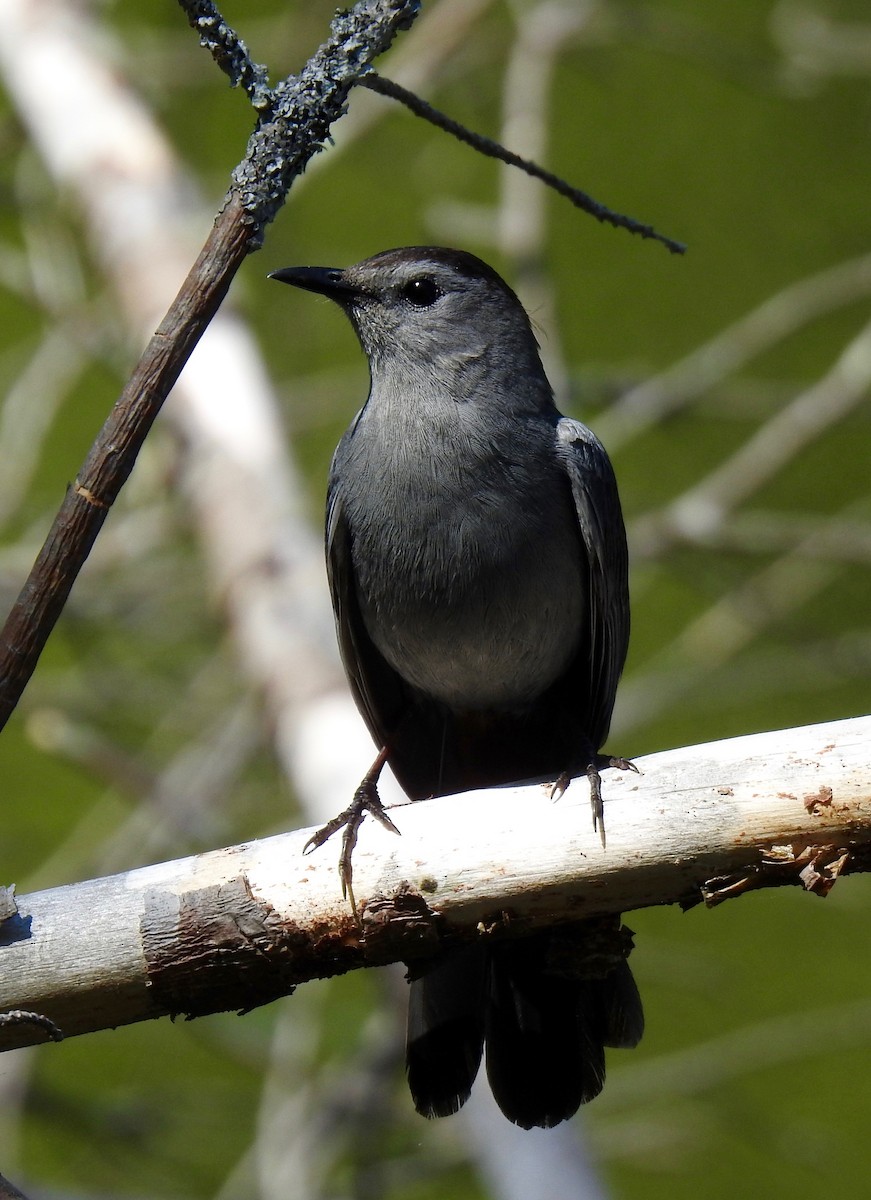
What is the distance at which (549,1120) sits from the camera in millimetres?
2332

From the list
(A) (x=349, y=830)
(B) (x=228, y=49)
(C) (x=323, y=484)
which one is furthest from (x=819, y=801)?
(C) (x=323, y=484)

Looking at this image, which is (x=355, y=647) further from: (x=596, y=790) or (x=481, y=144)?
(x=481, y=144)

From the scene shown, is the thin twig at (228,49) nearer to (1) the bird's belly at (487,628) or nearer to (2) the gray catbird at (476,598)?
(2) the gray catbird at (476,598)

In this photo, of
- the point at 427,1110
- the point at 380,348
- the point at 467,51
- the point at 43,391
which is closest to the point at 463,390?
the point at 380,348

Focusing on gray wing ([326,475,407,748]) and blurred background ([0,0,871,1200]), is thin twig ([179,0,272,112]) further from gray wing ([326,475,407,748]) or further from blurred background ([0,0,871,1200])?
blurred background ([0,0,871,1200])

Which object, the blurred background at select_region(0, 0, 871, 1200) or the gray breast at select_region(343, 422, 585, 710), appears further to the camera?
the blurred background at select_region(0, 0, 871, 1200)

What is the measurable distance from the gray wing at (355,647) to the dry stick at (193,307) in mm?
1177

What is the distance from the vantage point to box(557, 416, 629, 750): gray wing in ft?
8.73

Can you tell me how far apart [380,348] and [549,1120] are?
164 centimetres

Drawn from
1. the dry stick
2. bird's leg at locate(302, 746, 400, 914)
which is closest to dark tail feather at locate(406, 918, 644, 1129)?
bird's leg at locate(302, 746, 400, 914)

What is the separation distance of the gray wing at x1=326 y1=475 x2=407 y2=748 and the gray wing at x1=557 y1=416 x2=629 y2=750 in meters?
0.47

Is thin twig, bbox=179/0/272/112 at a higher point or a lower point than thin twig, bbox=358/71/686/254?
lower

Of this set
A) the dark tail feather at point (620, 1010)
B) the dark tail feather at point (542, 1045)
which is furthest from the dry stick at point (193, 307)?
the dark tail feather at point (620, 1010)

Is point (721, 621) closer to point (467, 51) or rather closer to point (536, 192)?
point (536, 192)
